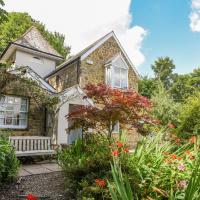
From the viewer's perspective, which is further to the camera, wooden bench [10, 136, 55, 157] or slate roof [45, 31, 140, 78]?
slate roof [45, 31, 140, 78]

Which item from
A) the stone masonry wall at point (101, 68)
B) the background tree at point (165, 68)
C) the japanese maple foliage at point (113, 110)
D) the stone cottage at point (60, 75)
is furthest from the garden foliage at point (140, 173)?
the background tree at point (165, 68)

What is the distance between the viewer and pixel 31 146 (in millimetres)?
9320

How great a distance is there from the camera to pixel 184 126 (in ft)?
28.4

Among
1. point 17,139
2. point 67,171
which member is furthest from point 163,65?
point 67,171

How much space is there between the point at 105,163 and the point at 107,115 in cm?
269

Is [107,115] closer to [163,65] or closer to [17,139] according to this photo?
[17,139]

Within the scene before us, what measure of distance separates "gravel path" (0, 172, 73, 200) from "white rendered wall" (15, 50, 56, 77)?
504 inches

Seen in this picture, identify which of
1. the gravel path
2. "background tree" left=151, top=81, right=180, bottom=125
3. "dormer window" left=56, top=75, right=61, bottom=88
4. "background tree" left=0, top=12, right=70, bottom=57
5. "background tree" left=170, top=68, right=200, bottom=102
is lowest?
the gravel path

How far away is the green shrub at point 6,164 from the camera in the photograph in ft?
17.5

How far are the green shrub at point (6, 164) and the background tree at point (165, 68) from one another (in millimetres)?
37889

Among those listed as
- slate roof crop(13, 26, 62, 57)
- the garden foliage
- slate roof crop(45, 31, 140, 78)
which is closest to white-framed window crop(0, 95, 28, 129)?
slate roof crop(45, 31, 140, 78)

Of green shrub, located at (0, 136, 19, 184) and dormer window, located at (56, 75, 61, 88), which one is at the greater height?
dormer window, located at (56, 75, 61, 88)

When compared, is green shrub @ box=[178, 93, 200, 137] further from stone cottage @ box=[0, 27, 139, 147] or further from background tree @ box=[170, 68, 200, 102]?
background tree @ box=[170, 68, 200, 102]

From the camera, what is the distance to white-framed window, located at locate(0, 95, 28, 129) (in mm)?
12125
